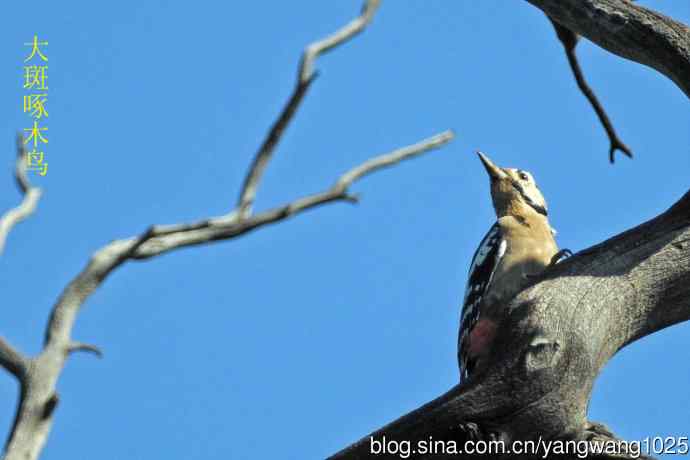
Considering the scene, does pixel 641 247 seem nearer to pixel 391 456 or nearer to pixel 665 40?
pixel 665 40

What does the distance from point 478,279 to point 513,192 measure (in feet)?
3.10

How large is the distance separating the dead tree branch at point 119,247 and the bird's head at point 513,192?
3603 mm

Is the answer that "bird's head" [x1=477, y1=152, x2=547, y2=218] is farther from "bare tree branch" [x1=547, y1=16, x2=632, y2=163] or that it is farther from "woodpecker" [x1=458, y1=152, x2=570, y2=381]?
"bare tree branch" [x1=547, y1=16, x2=632, y2=163]

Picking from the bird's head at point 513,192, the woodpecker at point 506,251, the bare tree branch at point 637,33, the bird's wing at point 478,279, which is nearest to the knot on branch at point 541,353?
the bare tree branch at point 637,33

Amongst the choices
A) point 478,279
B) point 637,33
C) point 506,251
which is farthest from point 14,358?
point 506,251

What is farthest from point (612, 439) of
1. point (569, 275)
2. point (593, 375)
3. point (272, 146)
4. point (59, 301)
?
point (59, 301)

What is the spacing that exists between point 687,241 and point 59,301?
8.35 feet

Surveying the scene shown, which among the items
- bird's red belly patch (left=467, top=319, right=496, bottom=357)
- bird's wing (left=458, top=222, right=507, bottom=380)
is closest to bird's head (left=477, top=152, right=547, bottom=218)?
bird's wing (left=458, top=222, right=507, bottom=380)

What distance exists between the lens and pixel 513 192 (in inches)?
349

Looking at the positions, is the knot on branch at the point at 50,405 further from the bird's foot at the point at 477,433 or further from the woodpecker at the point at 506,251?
the woodpecker at the point at 506,251

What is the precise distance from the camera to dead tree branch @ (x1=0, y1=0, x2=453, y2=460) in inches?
144

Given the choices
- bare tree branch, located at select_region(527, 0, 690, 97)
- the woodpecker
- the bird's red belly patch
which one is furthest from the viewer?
the woodpecker

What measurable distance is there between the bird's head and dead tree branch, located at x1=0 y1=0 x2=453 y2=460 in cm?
360

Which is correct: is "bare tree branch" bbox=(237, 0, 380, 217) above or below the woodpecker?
below
